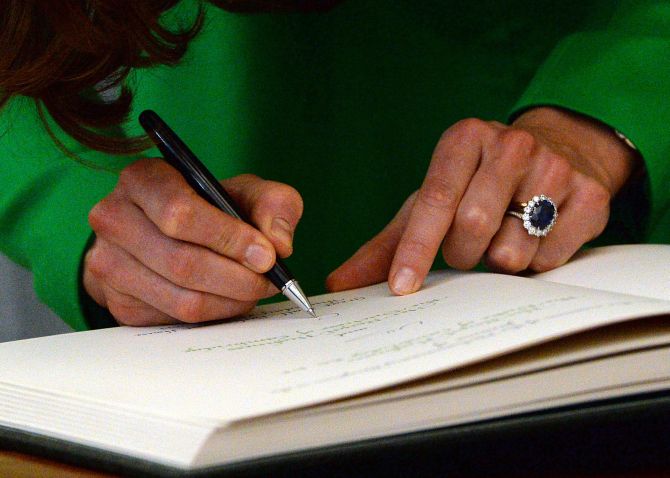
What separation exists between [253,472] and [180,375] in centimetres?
8

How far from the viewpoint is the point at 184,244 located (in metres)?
0.55

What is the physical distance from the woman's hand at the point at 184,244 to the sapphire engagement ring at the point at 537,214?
177mm

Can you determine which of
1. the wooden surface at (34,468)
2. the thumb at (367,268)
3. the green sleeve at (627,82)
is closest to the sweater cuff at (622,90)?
the green sleeve at (627,82)

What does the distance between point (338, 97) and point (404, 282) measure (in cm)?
57

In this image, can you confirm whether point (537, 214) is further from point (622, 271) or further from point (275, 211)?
point (275, 211)

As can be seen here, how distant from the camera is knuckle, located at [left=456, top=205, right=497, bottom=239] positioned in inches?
22.6

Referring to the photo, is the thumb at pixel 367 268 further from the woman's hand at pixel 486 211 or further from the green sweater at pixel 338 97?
the green sweater at pixel 338 97

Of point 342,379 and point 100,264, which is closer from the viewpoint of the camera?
point 342,379

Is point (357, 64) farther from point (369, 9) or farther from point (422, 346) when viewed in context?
point (422, 346)

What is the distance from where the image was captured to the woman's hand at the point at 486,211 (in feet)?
1.90

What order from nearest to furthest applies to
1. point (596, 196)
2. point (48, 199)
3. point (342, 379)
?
point (342, 379) → point (596, 196) → point (48, 199)

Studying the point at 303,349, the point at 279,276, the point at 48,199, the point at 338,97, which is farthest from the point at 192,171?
the point at 338,97

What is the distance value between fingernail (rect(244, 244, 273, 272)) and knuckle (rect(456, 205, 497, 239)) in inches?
6.2

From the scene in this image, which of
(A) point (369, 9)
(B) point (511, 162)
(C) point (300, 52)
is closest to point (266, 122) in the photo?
(C) point (300, 52)
